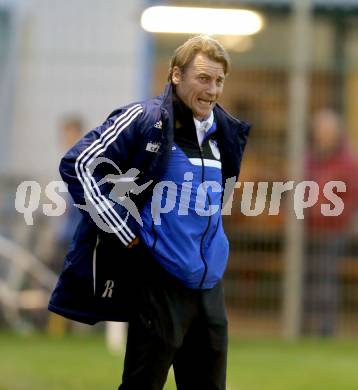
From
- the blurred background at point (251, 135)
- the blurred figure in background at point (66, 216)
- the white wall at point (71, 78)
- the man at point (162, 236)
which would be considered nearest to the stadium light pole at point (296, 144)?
the blurred background at point (251, 135)

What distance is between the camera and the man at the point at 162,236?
5.79m

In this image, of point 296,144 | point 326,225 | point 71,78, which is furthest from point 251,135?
point 71,78

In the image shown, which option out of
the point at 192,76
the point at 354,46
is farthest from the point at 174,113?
the point at 354,46

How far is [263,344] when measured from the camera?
41.8 ft

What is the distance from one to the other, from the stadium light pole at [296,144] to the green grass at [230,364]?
1.48 ft

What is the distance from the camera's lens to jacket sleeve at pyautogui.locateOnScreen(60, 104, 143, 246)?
577 cm

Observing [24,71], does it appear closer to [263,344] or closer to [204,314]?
[263,344]

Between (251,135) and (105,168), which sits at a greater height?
(251,135)

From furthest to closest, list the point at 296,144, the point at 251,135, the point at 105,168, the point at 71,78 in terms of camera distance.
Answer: the point at 71,78 → the point at 296,144 → the point at 251,135 → the point at 105,168

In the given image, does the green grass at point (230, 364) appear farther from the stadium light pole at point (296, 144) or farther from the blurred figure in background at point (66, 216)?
the blurred figure in background at point (66, 216)

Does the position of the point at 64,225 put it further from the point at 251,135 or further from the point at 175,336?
the point at 175,336

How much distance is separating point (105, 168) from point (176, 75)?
519 millimetres

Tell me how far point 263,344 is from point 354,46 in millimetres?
3238

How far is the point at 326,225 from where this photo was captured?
13250 millimetres
